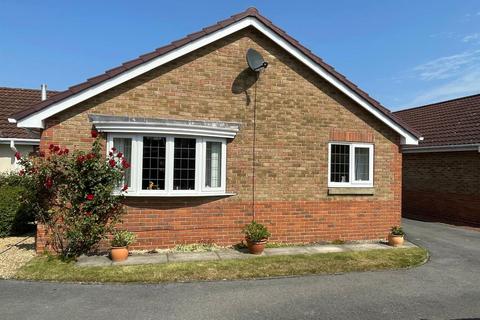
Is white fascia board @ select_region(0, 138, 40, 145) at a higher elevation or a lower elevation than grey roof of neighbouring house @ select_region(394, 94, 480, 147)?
lower

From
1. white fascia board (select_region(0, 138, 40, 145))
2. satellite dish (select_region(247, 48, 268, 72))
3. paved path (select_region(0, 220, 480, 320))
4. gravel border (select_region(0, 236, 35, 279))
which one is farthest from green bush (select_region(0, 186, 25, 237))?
satellite dish (select_region(247, 48, 268, 72))

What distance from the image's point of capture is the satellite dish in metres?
9.48

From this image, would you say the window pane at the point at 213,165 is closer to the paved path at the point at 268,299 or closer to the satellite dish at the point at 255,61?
the satellite dish at the point at 255,61

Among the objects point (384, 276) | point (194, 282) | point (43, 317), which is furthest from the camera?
point (384, 276)

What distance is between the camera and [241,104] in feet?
32.0

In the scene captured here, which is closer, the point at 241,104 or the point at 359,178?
the point at 241,104

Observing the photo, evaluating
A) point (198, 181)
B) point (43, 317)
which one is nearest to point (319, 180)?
point (198, 181)

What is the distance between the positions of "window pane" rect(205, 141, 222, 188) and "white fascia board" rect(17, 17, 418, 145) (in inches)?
89.9

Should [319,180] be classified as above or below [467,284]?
above

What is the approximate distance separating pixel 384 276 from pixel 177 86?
20.0 ft

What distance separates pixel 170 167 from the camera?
894 centimetres

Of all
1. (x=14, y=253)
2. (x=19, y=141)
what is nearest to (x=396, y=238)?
(x=14, y=253)

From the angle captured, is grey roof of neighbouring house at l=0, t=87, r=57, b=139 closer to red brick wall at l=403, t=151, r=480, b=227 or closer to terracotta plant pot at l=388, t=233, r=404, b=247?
terracotta plant pot at l=388, t=233, r=404, b=247

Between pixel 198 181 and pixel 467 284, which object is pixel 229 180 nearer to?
pixel 198 181
